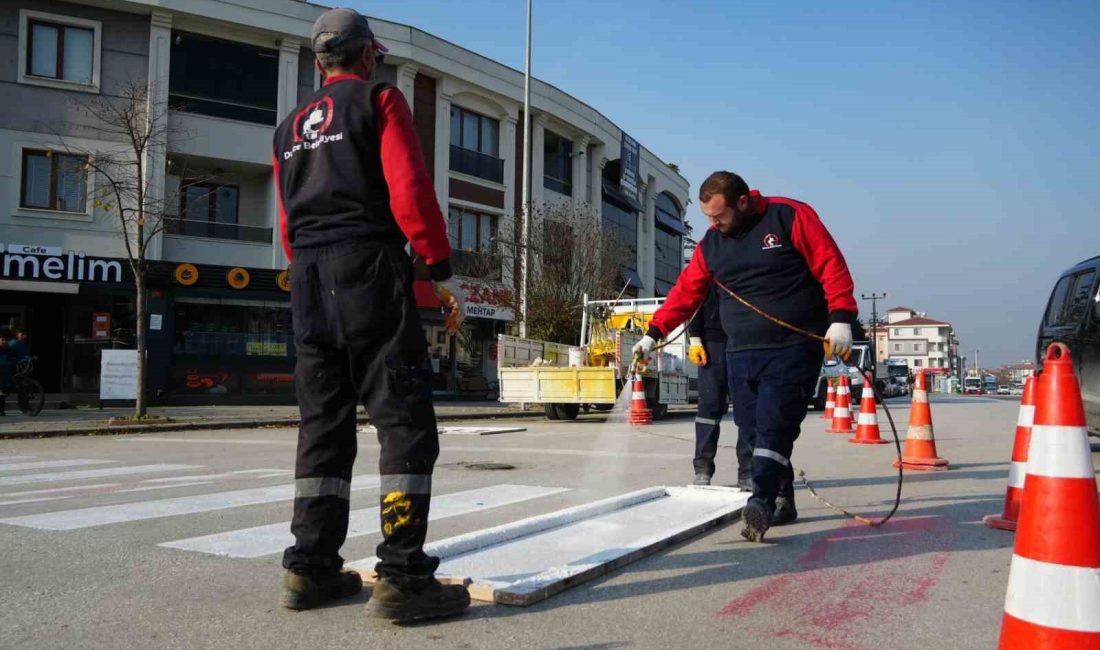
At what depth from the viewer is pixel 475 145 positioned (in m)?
30.7

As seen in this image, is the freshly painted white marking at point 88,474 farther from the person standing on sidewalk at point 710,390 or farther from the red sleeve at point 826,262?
the red sleeve at point 826,262

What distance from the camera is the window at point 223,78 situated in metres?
23.3

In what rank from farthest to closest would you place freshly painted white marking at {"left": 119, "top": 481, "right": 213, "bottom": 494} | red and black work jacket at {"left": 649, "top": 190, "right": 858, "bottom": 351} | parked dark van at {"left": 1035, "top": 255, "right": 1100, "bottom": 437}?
parked dark van at {"left": 1035, "top": 255, "right": 1100, "bottom": 437} → freshly painted white marking at {"left": 119, "top": 481, "right": 213, "bottom": 494} → red and black work jacket at {"left": 649, "top": 190, "right": 858, "bottom": 351}

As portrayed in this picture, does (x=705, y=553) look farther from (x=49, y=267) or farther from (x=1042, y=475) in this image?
(x=49, y=267)

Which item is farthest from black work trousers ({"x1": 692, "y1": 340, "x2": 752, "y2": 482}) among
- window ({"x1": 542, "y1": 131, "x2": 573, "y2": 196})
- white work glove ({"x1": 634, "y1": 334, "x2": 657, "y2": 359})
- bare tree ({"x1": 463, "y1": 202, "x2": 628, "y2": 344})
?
window ({"x1": 542, "y1": 131, "x2": 573, "y2": 196})

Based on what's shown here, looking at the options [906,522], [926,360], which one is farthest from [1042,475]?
[926,360]

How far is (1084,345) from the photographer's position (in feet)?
32.2

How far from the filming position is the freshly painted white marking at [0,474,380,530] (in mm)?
5176

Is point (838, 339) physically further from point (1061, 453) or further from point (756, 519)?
point (1061, 453)

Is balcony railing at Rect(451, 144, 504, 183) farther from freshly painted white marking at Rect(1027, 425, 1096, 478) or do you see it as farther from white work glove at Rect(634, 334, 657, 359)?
freshly painted white marking at Rect(1027, 425, 1096, 478)

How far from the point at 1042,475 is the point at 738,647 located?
108 cm

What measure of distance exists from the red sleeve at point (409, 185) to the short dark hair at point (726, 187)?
2.08 m

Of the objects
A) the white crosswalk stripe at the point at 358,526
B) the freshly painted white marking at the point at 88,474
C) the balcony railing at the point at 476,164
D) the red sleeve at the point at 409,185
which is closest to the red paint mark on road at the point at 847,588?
the red sleeve at the point at 409,185

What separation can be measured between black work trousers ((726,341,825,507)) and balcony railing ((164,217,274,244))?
2126 cm
